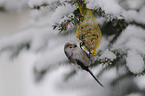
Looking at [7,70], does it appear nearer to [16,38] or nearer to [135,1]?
[16,38]

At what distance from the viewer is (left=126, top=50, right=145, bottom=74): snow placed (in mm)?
205

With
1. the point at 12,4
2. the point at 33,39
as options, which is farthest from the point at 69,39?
the point at 12,4

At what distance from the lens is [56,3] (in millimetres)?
209

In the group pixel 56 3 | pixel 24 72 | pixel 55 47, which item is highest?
pixel 56 3

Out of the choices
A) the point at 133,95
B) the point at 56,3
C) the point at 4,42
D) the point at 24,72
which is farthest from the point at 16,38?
the point at 24,72

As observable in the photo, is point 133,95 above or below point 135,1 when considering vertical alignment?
below

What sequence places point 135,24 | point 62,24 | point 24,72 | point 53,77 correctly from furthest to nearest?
point 24,72 < point 53,77 < point 135,24 < point 62,24

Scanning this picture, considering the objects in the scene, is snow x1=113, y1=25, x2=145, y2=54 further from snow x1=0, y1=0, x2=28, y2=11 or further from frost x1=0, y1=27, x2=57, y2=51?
snow x1=0, y1=0, x2=28, y2=11

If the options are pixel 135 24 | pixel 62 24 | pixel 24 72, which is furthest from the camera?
pixel 24 72

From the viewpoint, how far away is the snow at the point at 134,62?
0.67ft

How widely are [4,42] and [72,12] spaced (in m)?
0.26

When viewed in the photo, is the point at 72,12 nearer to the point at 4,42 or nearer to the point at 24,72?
the point at 4,42

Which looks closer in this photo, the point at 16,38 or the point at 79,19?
the point at 79,19

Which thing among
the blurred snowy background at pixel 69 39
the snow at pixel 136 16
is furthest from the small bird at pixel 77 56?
the snow at pixel 136 16
